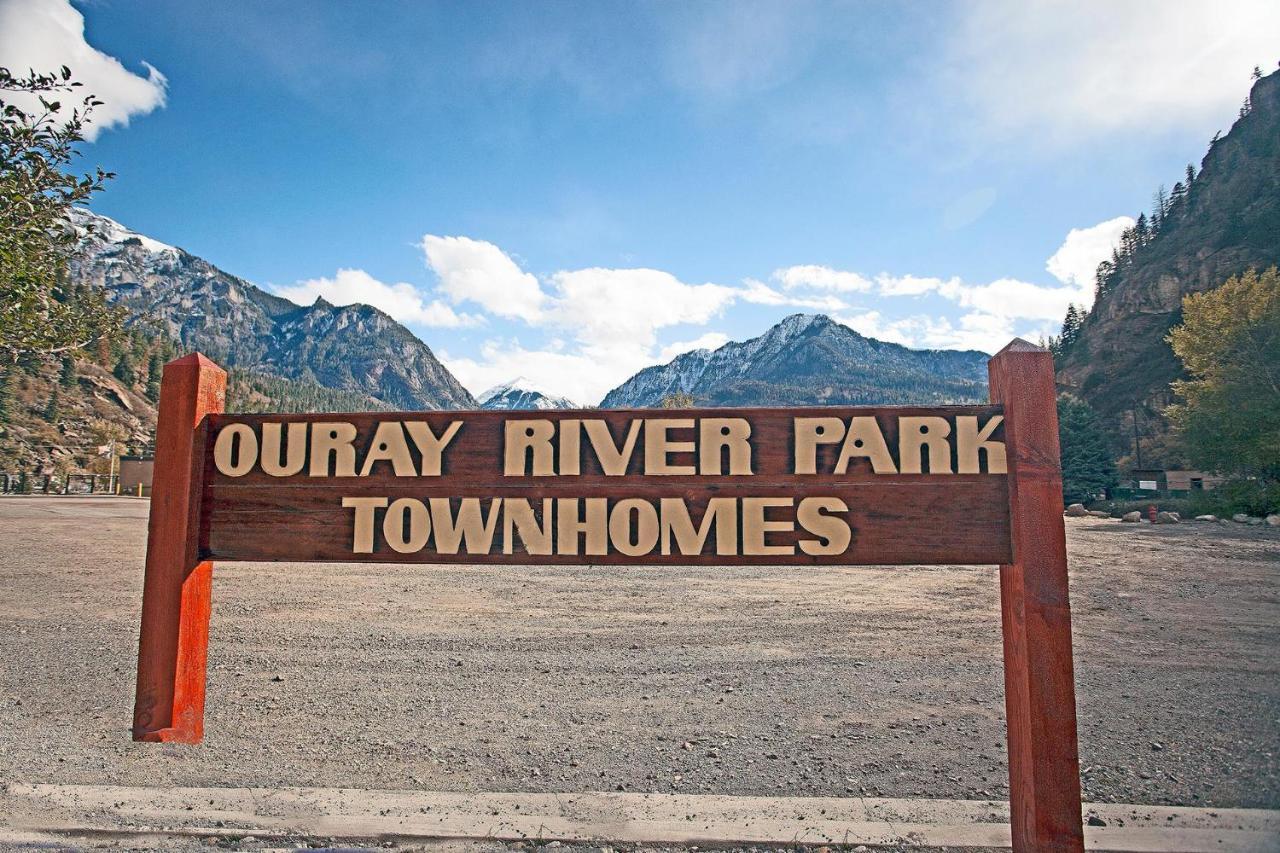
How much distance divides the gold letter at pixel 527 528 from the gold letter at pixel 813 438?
1.37m

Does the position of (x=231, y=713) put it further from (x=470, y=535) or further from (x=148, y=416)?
(x=148, y=416)

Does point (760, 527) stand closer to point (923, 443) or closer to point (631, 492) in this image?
point (631, 492)

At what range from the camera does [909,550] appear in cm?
353

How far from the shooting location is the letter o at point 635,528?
3.68 m

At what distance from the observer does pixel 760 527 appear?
3.64 meters

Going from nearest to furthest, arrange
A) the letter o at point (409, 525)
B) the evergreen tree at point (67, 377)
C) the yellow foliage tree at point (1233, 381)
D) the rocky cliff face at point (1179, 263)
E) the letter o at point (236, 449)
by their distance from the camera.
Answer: the letter o at point (409, 525)
the letter o at point (236, 449)
the yellow foliage tree at point (1233, 381)
the rocky cliff face at point (1179, 263)
the evergreen tree at point (67, 377)

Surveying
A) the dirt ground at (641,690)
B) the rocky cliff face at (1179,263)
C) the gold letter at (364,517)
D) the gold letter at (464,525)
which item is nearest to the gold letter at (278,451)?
the gold letter at (364,517)

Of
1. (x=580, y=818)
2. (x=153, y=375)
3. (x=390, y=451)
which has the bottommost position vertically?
(x=580, y=818)

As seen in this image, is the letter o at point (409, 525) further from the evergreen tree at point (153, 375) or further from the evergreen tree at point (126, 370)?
the evergreen tree at point (126, 370)

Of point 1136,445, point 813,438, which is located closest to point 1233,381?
point 813,438

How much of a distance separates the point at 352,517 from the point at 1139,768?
5387 mm

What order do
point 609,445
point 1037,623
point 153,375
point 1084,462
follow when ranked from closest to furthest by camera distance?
point 1037,623 → point 609,445 → point 1084,462 → point 153,375

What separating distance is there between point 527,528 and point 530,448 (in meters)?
0.44

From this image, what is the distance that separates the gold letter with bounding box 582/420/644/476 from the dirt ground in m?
2.16
